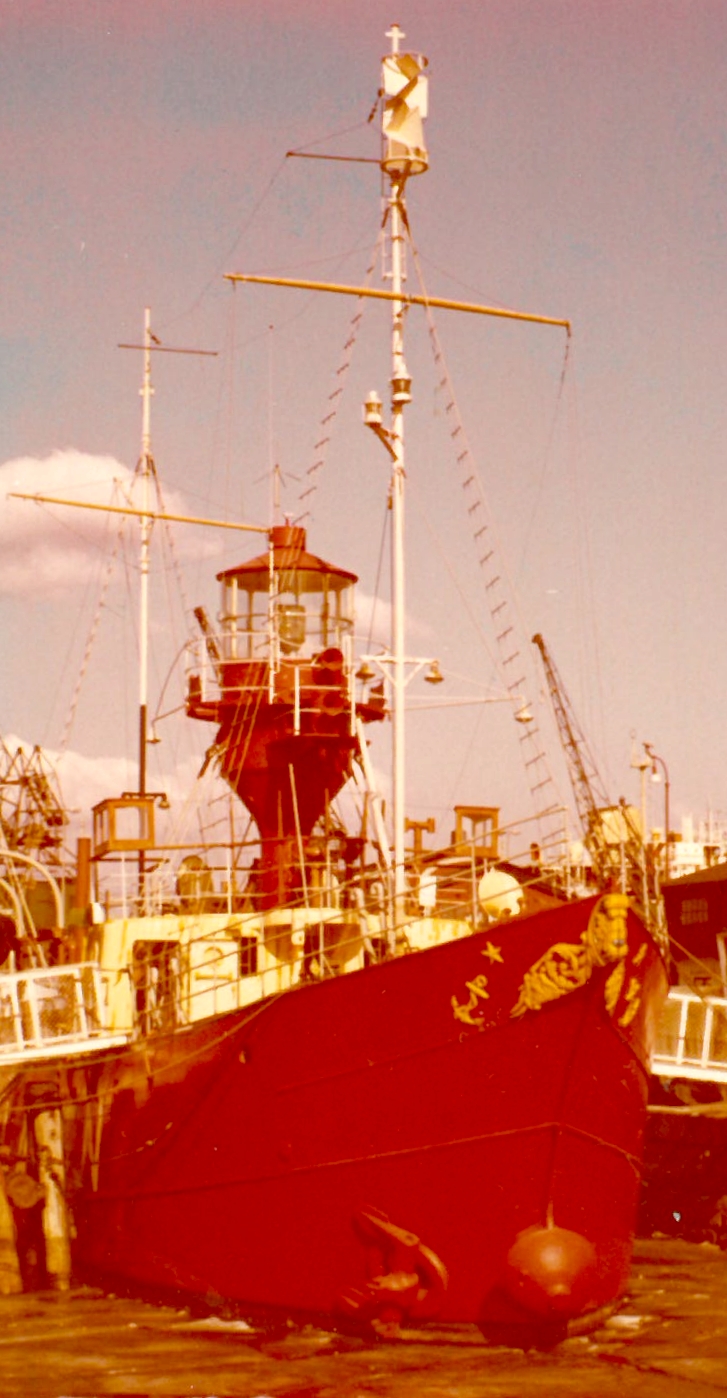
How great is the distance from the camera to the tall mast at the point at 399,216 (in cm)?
2106

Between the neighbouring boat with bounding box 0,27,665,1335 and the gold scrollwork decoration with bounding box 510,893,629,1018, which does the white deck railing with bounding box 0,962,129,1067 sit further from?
the gold scrollwork decoration with bounding box 510,893,629,1018

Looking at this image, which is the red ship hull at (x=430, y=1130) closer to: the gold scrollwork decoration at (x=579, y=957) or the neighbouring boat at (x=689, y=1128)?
the gold scrollwork decoration at (x=579, y=957)

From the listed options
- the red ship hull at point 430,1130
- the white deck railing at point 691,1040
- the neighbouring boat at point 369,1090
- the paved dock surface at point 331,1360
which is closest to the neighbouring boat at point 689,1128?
the white deck railing at point 691,1040

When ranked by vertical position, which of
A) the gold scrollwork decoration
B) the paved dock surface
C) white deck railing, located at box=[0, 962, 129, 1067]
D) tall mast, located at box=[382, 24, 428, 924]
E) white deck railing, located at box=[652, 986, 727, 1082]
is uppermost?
tall mast, located at box=[382, 24, 428, 924]

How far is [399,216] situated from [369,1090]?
1143cm

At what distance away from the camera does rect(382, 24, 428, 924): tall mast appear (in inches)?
829

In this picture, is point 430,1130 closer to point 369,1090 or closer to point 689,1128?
point 369,1090

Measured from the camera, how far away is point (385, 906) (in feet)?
64.7

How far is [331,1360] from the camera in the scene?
57.3 feet

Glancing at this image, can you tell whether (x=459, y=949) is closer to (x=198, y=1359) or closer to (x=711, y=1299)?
(x=198, y=1359)

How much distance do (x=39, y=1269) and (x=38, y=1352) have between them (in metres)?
4.37

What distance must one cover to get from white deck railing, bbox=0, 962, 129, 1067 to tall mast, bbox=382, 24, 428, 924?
4.97m

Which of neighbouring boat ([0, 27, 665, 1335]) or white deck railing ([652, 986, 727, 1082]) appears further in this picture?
white deck railing ([652, 986, 727, 1082])

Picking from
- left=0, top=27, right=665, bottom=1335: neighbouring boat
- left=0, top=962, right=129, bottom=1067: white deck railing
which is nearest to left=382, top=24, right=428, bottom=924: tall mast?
left=0, top=27, right=665, bottom=1335: neighbouring boat
